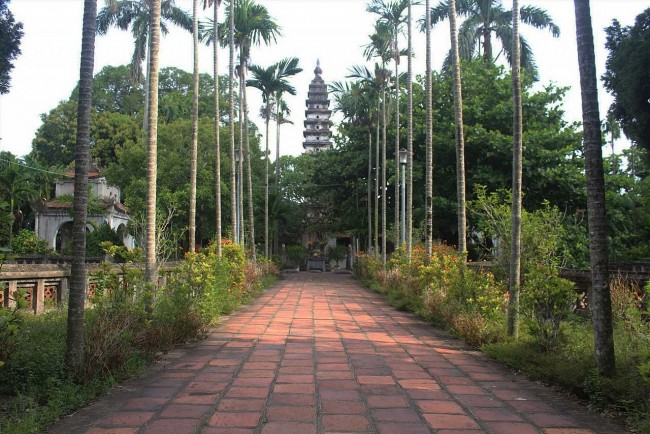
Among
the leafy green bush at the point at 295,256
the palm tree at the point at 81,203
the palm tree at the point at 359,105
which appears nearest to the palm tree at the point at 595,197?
the palm tree at the point at 81,203

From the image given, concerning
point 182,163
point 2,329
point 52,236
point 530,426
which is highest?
point 182,163

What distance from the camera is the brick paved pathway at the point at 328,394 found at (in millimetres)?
4273

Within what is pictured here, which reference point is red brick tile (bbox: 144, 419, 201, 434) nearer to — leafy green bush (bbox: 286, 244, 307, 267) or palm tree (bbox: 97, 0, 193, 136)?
palm tree (bbox: 97, 0, 193, 136)

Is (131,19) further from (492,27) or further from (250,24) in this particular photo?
(492,27)

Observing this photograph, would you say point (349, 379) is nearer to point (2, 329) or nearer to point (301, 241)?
point (2, 329)

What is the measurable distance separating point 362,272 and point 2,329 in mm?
22306

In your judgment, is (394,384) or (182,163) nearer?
(394,384)

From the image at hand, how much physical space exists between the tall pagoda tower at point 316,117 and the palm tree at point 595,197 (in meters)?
60.0

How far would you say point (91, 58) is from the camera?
547cm

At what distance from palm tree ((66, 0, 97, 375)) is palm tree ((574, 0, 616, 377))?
4704 mm

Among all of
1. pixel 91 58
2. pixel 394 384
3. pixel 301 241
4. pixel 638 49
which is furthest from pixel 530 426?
pixel 301 241

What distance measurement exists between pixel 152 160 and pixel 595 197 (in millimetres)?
6025

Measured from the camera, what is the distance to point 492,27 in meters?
23.4

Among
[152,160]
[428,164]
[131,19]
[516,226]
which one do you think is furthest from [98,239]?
[516,226]
